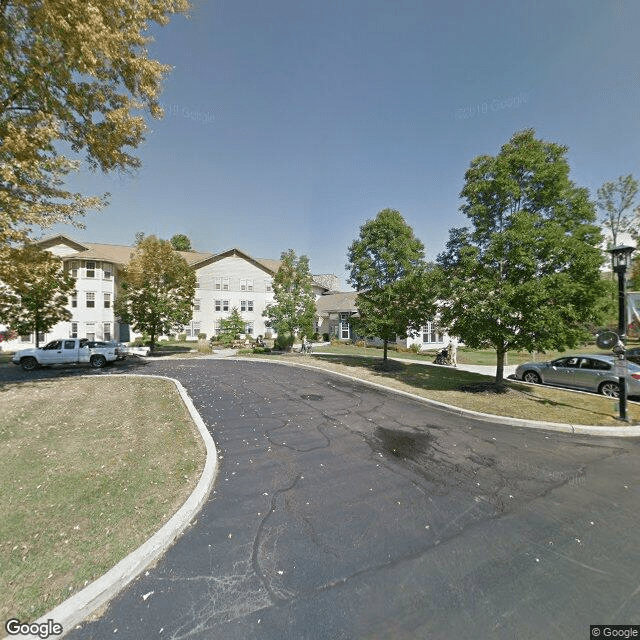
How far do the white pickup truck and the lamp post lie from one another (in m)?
22.5

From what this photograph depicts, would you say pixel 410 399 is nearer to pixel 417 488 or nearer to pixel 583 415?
pixel 583 415

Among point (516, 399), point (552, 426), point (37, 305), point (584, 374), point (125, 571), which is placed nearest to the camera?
point (125, 571)

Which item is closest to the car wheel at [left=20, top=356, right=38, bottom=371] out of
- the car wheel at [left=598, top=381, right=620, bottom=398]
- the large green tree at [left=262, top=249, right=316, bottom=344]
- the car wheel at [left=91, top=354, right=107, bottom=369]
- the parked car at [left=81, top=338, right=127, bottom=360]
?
the parked car at [left=81, top=338, right=127, bottom=360]

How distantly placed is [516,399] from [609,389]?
3766 mm

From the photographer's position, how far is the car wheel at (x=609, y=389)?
1062cm

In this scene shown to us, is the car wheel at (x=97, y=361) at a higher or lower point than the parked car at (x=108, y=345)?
lower

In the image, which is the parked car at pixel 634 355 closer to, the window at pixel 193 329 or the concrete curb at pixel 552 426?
the concrete curb at pixel 552 426

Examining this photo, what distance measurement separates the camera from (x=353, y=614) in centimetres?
271

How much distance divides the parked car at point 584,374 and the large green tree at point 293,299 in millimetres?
14799

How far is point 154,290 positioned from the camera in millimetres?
22656

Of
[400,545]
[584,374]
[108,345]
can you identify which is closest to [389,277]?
[584,374]

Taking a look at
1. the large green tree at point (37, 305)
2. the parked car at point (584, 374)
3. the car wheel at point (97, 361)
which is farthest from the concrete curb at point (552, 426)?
the large green tree at point (37, 305)

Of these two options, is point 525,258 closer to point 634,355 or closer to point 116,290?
point 634,355

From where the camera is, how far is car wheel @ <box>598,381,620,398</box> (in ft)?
34.9
